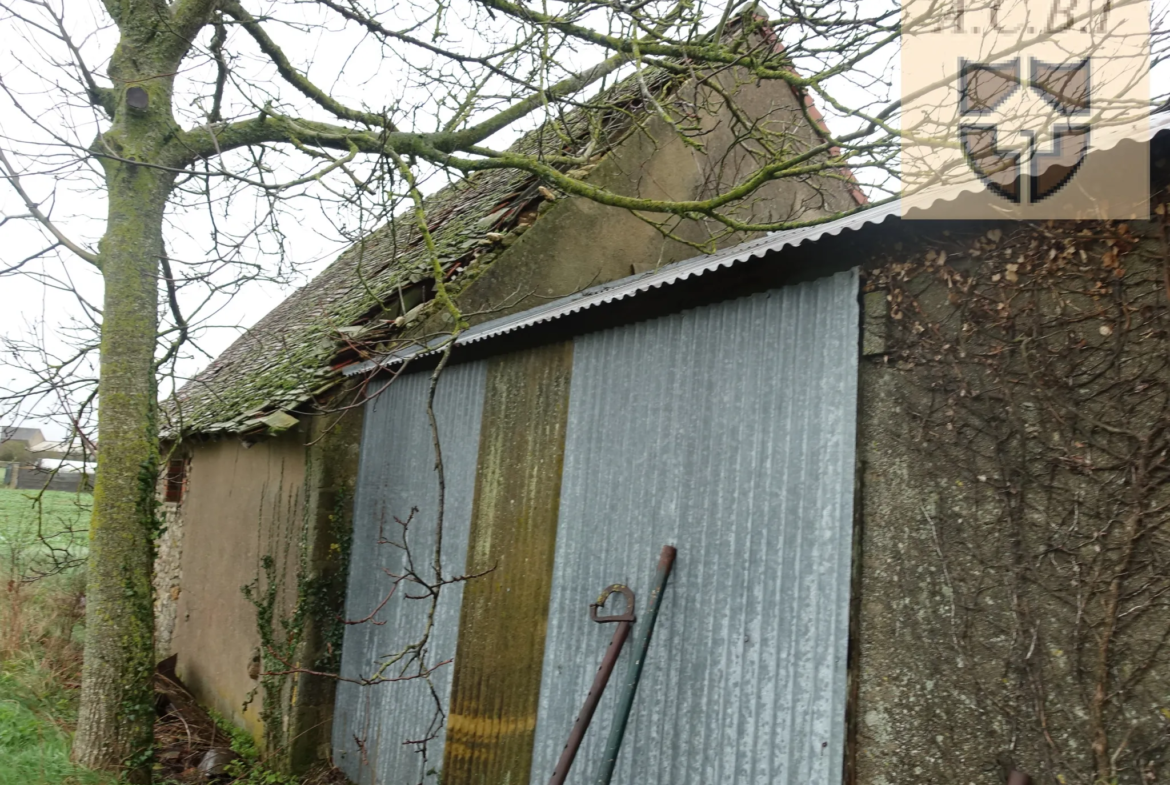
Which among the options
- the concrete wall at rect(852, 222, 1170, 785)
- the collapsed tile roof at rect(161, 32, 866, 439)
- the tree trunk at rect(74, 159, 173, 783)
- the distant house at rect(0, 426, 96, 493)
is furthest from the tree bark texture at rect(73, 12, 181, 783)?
the concrete wall at rect(852, 222, 1170, 785)

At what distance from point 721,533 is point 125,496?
14.3ft

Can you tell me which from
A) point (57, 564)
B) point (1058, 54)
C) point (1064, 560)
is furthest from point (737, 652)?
point (57, 564)

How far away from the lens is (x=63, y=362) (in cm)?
621

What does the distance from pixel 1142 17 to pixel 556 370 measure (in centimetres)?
373

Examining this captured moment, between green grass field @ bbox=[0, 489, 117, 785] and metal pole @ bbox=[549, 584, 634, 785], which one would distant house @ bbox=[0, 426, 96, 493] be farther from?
metal pole @ bbox=[549, 584, 634, 785]

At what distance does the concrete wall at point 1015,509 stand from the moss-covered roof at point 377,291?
3.63 m

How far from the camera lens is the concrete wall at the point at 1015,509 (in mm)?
2373

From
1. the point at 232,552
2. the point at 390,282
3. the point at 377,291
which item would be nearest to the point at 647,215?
the point at 390,282

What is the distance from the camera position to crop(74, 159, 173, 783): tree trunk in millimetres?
5293

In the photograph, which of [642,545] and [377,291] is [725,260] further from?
[377,291]

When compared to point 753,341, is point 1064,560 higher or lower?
lower

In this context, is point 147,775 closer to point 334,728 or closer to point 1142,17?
point 334,728

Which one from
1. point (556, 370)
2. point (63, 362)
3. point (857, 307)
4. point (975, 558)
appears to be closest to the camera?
point (975, 558)

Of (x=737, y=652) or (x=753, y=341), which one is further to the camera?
(x=753, y=341)
